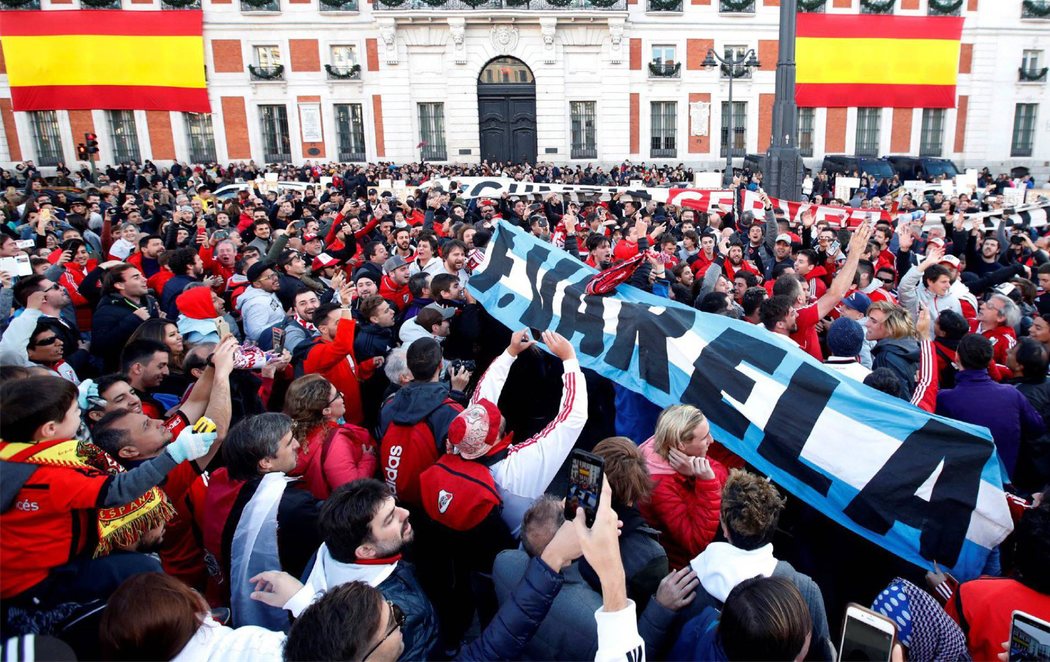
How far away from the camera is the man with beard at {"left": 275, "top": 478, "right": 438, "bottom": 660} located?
233 cm

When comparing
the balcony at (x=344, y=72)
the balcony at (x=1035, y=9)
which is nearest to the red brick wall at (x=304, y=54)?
the balcony at (x=344, y=72)

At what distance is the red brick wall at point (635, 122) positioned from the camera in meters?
31.7

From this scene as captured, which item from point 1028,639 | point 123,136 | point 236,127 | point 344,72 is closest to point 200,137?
point 236,127

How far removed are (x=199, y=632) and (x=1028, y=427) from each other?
13.6ft

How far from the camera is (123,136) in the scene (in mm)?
30219

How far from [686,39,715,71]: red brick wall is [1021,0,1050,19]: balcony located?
50.8ft

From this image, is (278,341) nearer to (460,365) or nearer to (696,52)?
(460,365)

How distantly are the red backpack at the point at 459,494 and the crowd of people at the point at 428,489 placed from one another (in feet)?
0.04

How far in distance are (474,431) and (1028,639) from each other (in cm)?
201

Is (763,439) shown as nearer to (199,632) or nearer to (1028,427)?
(1028,427)

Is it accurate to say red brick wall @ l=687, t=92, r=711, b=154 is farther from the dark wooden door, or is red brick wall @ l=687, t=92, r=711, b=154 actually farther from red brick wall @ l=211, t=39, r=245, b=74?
red brick wall @ l=211, t=39, r=245, b=74

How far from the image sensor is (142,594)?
1874 millimetres

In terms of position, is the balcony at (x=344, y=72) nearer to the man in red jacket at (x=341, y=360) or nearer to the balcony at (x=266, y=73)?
the balcony at (x=266, y=73)

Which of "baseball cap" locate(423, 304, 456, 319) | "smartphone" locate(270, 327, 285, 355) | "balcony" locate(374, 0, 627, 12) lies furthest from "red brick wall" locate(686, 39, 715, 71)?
"smartphone" locate(270, 327, 285, 355)
